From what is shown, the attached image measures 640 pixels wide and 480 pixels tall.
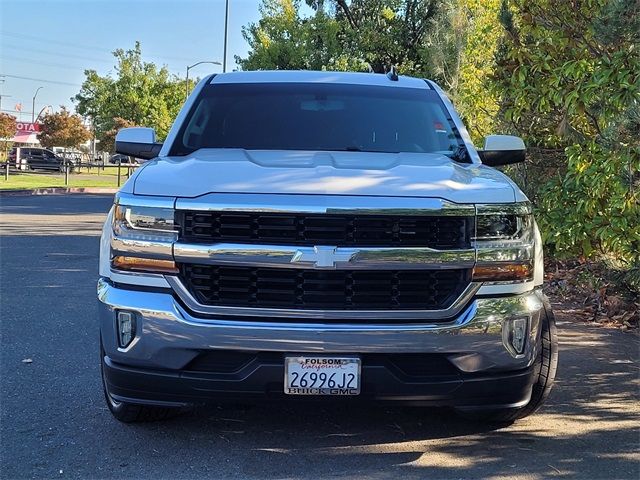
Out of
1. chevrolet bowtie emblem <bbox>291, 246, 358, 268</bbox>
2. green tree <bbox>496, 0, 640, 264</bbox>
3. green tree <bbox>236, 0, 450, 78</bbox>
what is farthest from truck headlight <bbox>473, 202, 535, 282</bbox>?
green tree <bbox>236, 0, 450, 78</bbox>

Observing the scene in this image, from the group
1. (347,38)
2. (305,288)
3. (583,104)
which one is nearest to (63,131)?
(347,38)

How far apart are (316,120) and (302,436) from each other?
6.86ft

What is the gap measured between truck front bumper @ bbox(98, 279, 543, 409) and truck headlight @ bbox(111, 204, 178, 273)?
0.12m

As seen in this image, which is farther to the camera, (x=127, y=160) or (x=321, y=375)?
(x=127, y=160)

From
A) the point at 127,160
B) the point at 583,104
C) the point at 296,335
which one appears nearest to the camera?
the point at 296,335

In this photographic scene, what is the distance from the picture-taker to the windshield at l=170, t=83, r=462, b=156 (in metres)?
4.65

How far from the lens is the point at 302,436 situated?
3.89 metres

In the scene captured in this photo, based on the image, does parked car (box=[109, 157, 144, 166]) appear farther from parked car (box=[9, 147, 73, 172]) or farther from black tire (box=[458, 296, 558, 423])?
parked car (box=[9, 147, 73, 172])

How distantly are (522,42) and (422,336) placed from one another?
5817 millimetres

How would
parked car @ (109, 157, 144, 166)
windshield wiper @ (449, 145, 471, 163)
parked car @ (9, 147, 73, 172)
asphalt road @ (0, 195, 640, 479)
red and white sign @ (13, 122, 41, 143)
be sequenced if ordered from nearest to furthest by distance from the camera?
asphalt road @ (0, 195, 640, 479) < windshield wiper @ (449, 145, 471, 163) < parked car @ (109, 157, 144, 166) < parked car @ (9, 147, 73, 172) < red and white sign @ (13, 122, 41, 143)

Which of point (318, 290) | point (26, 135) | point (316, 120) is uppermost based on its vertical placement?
point (316, 120)

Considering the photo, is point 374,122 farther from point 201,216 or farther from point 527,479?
point 527,479

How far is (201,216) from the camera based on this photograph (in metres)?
3.32

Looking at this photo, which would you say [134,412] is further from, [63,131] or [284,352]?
[63,131]
